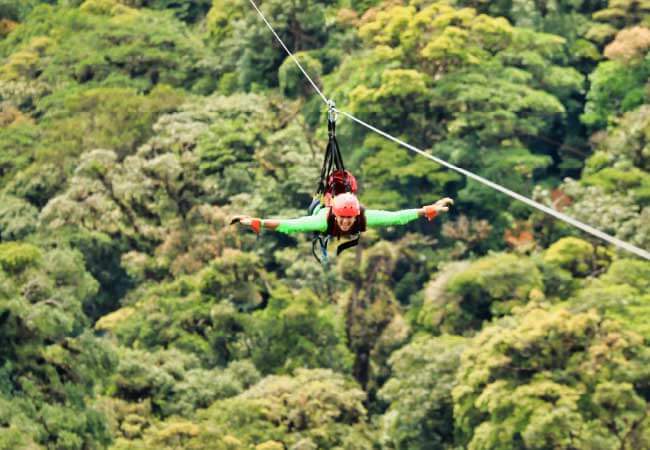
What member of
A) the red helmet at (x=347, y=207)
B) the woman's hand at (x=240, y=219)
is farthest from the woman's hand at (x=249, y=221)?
the red helmet at (x=347, y=207)

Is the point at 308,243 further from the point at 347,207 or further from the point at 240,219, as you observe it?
the point at 240,219

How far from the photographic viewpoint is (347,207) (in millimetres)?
9828

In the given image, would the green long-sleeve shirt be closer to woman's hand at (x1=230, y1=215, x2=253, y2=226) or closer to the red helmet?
the red helmet

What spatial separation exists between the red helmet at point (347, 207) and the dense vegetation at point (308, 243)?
48.7 ft

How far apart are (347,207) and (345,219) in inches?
3.9

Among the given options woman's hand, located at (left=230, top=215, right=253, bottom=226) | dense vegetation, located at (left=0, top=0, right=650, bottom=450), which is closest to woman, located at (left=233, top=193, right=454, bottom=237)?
woman's hand, located at (left=230, top=215, right=253, bottom=226)

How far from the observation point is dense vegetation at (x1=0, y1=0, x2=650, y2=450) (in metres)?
26.0

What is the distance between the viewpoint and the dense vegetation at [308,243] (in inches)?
1024

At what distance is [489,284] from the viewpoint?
29.5 m

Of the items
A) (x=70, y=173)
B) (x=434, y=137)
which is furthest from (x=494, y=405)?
(x=70, y=173)

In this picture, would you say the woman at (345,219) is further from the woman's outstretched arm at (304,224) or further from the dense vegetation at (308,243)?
the dense vegetation at (308,243)

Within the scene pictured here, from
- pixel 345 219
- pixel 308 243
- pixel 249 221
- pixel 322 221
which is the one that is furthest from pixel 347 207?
pixel 308 243

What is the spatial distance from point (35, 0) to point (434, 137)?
57.6 ft

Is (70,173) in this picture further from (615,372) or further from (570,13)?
(615,372)
